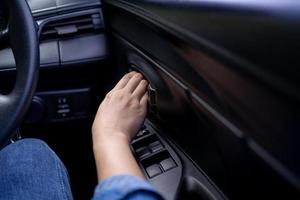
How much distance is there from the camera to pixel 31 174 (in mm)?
940

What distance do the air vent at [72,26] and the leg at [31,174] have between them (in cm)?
38

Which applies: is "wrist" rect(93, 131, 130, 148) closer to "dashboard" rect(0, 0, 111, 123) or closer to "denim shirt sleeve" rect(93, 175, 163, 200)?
"denim shirt sleeve" rect(93, 175, 163, 200)

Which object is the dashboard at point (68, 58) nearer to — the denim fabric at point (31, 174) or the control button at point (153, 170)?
the denim fabric at point (31, 174)

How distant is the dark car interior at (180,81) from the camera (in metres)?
0.58

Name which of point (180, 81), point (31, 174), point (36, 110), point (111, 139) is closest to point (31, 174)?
point (31, 174)

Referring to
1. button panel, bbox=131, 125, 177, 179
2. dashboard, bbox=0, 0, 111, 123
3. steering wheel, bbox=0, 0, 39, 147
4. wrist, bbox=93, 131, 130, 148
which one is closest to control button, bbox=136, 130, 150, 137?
button panel, bbox=131, 125, 177, 179

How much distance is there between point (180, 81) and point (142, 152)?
0.59 ft

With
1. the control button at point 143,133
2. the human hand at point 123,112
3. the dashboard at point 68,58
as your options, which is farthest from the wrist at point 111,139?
the dashboard at point 68,58

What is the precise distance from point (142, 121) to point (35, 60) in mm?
240

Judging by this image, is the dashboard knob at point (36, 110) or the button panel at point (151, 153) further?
the dashboard knob at point (36, 110)

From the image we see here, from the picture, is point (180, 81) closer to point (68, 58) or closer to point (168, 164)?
point (168, 164)

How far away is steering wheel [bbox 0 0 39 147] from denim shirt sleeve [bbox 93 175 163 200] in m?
0.24

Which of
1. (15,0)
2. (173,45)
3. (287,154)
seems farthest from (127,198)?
(15,0)

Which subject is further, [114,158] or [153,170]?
[153,170]
